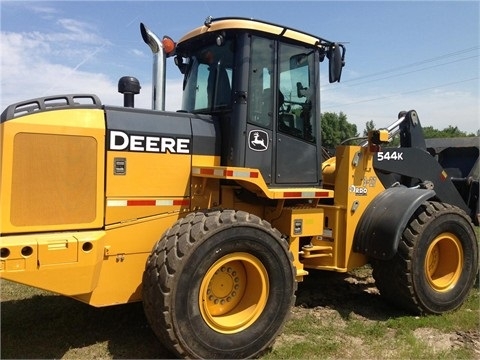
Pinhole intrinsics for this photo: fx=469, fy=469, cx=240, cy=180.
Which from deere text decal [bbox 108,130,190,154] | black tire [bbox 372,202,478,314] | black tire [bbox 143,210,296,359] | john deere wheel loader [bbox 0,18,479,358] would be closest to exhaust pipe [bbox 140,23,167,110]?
john deere wheel loader [bbox 0,18,479,358]

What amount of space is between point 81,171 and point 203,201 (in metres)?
1.19

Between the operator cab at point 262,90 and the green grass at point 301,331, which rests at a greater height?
the operator cab at point 262,90

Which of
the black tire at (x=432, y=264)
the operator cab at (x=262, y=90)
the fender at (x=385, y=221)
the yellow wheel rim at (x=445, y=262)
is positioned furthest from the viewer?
the yellow wheel rim at (x=445, y=262)

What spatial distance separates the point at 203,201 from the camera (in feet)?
14.7

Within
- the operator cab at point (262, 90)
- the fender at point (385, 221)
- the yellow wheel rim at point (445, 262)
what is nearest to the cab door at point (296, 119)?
the operator cab at point (262, 90)

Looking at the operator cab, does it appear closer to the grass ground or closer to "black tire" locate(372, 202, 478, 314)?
"black tire" locate(372, 202, 478, 314)

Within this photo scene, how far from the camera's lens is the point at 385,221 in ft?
16.2

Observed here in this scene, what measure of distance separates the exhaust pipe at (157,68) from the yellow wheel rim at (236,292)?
5.72ft

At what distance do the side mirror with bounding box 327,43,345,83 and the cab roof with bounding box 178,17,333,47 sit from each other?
0.20m

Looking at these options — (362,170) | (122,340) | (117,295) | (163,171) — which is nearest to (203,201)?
(163,171)

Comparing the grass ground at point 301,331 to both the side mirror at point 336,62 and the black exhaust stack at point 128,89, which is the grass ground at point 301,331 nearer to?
the black exhaust stack at point 128,89

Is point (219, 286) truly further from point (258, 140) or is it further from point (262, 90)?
point (262, 90)

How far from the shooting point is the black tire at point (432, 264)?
4969mm

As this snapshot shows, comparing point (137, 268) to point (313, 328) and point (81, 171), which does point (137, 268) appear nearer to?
point (81, 171)
